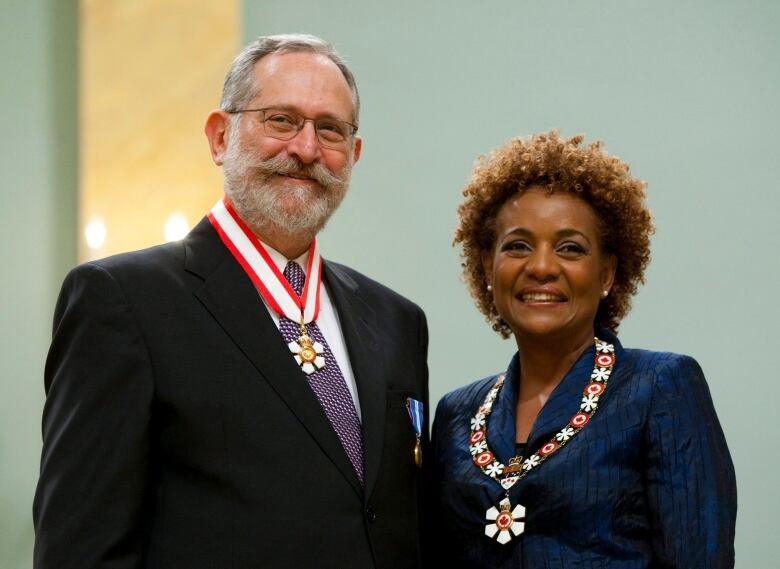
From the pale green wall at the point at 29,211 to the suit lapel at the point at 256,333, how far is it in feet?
7.92

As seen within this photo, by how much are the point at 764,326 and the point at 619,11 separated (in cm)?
135

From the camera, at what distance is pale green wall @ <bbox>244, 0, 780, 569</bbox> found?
4.16 meters

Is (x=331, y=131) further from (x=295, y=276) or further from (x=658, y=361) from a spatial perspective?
(x=658, y=361)

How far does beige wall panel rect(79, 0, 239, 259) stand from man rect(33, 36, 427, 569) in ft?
6.79

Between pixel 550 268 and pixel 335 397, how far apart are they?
58cm

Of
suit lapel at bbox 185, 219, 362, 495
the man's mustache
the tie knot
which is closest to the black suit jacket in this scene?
suit lapel at bbox 185, 219, 362, 495

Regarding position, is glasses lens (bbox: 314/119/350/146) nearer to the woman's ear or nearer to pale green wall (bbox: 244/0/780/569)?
the woman's ear

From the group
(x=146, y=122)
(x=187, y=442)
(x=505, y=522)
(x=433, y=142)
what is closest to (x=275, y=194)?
(x=187, y=442)

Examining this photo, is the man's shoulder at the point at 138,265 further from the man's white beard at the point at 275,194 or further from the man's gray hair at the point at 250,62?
the man's gray hair at the point at 250,62

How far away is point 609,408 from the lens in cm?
243

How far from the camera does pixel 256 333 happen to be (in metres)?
2.35

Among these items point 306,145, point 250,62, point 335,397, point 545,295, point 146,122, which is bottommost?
point 335,397

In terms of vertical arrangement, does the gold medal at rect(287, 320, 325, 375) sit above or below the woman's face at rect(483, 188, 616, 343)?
below

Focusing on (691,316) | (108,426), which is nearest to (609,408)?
(108,426)
